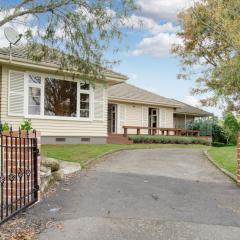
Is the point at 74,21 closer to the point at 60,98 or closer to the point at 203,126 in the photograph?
the point at 60,98

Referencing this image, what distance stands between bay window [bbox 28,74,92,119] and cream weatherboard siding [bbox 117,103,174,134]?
260 inches

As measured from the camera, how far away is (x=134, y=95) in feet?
94.2

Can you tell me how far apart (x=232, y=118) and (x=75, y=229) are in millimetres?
24210

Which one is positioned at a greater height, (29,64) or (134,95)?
(29,64)

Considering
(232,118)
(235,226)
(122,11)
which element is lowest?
(235,226)

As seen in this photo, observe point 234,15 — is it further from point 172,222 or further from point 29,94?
point 172,222

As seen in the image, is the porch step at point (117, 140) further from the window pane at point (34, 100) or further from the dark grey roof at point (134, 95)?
the window pane at point (34, 100)

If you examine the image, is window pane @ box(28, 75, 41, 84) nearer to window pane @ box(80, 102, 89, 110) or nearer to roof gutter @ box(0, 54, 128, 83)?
roof gutter @ box(0, 54, 128, 83)

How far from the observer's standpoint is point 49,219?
6.96 m

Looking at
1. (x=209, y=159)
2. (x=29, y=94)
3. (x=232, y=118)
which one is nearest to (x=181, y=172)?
(x=209, y=159)

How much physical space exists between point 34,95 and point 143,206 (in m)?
12.1

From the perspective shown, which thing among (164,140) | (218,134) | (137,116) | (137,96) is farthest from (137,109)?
(218,134)

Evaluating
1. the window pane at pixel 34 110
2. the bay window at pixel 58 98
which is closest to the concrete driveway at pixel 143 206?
the window pane at pixel 34 110

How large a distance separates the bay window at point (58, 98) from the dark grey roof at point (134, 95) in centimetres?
541
